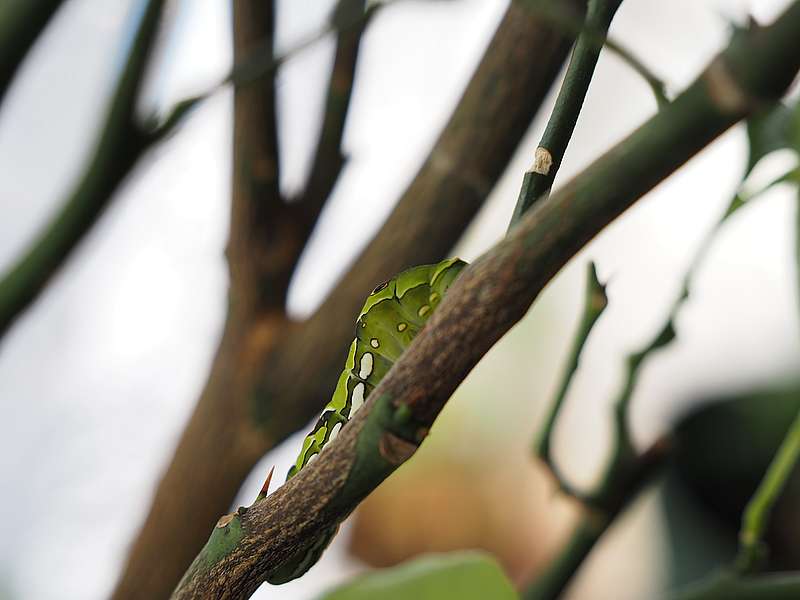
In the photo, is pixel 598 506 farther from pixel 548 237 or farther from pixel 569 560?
pixel 548 237

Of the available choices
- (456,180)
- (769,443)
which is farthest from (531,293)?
(769,443)

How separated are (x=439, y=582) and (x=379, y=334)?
6 centimetres

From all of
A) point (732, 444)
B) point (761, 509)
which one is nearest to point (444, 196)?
point (761, 509)

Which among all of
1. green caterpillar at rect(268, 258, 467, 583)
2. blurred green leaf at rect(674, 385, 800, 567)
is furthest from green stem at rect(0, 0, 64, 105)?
blurred green leaf at rect(674, 385, 800, 567)

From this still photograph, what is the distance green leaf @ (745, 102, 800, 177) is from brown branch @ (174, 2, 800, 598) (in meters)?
0.09

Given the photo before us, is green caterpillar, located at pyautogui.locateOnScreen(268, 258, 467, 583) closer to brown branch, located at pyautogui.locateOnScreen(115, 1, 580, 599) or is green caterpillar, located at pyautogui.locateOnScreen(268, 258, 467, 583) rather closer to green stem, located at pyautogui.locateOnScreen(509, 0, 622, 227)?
green stem, located at pyautogui.locateOnScreen(509, 0, 622, 227)

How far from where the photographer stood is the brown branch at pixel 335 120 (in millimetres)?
290

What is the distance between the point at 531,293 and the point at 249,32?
0.23 meters

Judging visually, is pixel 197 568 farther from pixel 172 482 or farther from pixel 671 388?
pixel 671 388

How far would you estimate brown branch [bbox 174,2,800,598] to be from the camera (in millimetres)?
83

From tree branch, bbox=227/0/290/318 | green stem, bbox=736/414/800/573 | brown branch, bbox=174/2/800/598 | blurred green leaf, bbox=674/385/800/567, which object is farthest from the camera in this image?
blurred green leaf, bbox=674/385/800/567

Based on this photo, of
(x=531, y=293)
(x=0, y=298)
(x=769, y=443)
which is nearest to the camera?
(x=531, y=293)

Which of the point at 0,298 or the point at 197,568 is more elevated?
the point at 0,298

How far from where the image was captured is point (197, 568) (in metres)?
0.10
